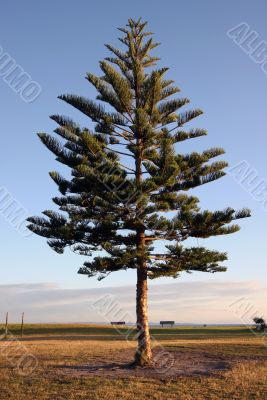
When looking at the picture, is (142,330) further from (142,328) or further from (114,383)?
(114,383)

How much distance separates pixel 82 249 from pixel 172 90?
5147mm

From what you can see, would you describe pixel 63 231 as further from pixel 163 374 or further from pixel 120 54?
pixel 120 54

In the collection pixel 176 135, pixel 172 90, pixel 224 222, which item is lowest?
pixel 224 222

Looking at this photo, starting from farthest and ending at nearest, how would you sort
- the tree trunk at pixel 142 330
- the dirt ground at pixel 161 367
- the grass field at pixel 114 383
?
the tree trunk at pixel 142 330 < the dirt ground at pixel 161 367 < the grass field at pixel 114 383

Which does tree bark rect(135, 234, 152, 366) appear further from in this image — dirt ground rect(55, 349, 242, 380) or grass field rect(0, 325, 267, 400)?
grass field rect(0, 325, 267, 400)

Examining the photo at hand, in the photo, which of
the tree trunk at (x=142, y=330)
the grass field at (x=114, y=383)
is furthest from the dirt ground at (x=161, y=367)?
the tree trunk at (x=142, y=330)

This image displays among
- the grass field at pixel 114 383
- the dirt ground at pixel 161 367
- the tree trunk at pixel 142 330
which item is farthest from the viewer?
the tree trunk at pixel 142 330

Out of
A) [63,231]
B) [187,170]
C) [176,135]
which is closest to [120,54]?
[176,135]

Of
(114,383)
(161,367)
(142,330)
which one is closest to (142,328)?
(142,330)

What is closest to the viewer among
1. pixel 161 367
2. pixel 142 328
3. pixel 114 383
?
pixel 114 383

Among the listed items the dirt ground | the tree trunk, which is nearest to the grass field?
the dirt ground

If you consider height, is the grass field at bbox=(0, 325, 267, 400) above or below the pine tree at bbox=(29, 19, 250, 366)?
below

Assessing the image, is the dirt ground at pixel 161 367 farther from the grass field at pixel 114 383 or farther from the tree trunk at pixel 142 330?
the tree trunk at pixel 142 330

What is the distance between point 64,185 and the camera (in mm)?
12758
